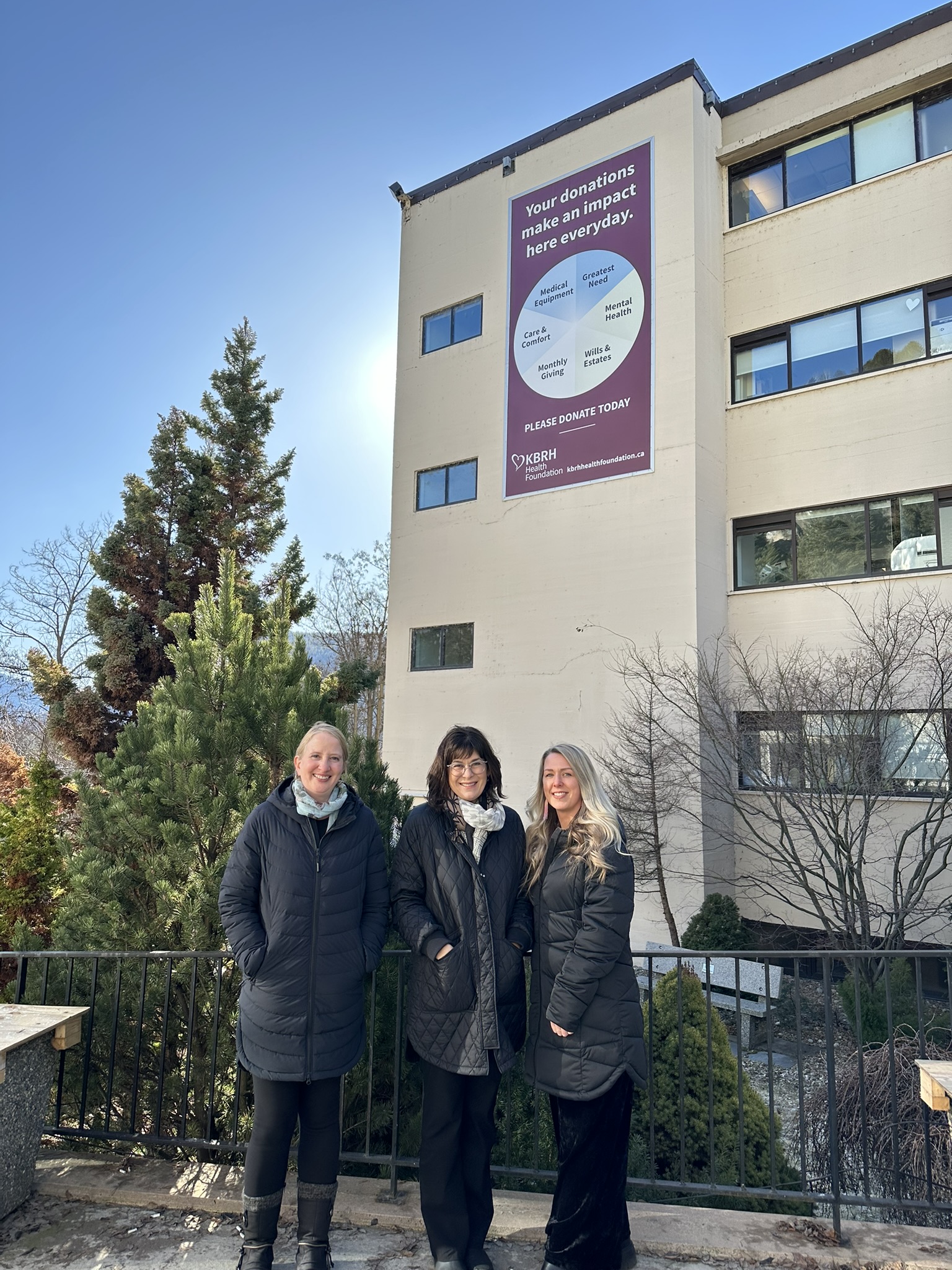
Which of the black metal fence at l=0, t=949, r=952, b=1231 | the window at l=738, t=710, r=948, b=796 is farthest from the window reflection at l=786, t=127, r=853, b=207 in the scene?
the black metal fence at l=0, t=949, r=952, b=1231

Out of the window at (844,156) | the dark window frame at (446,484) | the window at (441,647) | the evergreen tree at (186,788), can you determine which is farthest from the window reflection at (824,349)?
the evergreen tree at (186,788)

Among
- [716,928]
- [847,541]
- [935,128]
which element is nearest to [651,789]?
[716,928]

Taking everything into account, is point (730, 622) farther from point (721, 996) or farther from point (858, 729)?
point (721, 996)

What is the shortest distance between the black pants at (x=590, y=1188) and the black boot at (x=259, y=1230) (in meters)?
1.00

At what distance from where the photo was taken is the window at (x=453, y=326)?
16.1m

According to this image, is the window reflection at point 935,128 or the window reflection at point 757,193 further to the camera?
the window reflection at point 757,193

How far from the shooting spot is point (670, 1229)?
319 centimetres

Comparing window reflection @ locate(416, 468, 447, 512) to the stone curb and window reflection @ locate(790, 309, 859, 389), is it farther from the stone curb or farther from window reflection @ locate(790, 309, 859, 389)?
the stone curb

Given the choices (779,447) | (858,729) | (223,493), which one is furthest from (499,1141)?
(223,493)

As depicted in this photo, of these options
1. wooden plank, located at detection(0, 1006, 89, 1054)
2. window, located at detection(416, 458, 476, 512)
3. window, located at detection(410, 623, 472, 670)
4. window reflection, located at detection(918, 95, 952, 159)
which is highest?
window reflection, located at detection(918, 95, 952, 159)

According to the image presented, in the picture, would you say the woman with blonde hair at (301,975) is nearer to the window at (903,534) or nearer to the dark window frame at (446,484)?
the window at (903,534)

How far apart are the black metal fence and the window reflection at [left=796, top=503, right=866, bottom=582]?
Result: 308 inches

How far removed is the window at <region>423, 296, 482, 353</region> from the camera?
52.7ft

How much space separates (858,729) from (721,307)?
8035 mm
